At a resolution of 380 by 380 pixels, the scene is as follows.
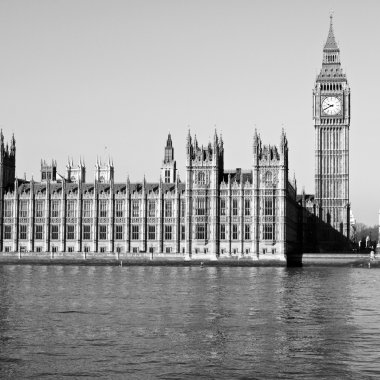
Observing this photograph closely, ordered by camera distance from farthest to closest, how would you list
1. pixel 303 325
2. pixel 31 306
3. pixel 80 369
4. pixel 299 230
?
pixel 299 230 → pixel 31 306 → pixel 303 325 → pixel 80 369

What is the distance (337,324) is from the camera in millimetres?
51688

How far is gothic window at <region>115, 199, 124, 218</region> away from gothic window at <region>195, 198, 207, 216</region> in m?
13.3

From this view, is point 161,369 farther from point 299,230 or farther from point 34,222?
point 299,230

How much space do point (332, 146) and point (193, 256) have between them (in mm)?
44162

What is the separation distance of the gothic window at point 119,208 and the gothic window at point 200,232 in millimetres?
13487

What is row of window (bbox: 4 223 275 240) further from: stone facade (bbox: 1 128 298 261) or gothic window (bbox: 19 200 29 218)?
gothic window (bbox: 19 200 29 218)

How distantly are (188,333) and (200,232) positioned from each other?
92084 mm

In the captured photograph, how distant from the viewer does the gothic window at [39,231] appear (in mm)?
148000

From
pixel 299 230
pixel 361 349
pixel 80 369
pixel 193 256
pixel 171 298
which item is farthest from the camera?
pixel 299 230

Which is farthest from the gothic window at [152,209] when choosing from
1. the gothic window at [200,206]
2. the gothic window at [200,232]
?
the gothic window at [200,232]

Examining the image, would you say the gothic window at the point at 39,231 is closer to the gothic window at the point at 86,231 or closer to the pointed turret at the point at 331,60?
the gothic window at the point at 86,231

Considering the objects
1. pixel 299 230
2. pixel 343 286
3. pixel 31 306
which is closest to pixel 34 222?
pixel 299 230

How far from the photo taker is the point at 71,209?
14738 centimetres

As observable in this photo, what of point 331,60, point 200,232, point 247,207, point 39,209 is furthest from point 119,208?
point 331,60
